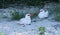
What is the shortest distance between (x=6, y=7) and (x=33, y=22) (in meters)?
1.57

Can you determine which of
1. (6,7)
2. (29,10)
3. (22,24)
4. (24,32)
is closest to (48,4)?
(29,10)

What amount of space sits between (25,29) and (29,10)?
1.45 meters

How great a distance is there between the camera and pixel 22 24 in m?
5.22

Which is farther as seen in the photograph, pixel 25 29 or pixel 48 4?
pixel 48 4

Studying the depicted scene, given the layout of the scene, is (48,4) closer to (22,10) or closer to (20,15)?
(22,10)

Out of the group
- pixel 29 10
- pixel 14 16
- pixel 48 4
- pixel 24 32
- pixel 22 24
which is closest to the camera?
pixel 24 32

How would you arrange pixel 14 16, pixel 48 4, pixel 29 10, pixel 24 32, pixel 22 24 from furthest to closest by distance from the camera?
pixel 48 4
pixel 29 10
pixel 14 16
pixel 22 24
pixel 24 32

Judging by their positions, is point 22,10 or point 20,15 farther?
point 22,10

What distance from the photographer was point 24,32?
4.77 meters

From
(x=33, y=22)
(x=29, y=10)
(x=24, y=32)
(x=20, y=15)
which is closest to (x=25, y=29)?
(x=24, y=32)

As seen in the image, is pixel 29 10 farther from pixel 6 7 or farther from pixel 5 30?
pixel 5 30

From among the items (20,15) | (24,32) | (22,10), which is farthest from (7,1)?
(24,32)

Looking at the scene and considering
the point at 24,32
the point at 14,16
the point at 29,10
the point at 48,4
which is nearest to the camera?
the point at 24,32

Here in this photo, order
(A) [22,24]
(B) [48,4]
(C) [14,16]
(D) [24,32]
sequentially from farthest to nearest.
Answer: (B) [48,4], (C) [14,16], (A) [22,24], (D) [24,32]
